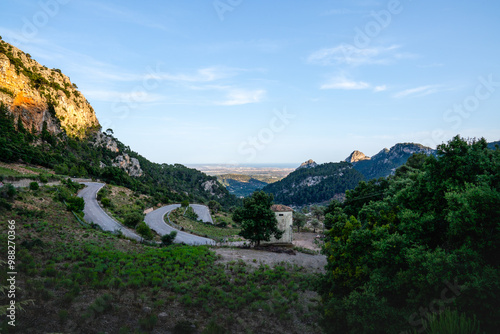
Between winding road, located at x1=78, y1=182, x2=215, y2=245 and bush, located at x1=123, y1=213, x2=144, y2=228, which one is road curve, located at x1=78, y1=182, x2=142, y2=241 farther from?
bush, located at x1=123, y1=213, x2=144, y2=228

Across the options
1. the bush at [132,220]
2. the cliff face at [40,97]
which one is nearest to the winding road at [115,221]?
the bush at [132,220]

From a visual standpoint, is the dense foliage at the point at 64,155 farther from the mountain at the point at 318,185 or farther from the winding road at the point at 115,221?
the mountain at the point at 318,185

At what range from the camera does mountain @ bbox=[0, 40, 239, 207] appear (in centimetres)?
5755

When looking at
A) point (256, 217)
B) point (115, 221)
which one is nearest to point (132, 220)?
point (115, 221)

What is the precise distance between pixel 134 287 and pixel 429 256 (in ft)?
51.3

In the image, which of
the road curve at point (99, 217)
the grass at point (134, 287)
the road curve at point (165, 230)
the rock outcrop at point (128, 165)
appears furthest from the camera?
the rock outcrop at point (128, 165)

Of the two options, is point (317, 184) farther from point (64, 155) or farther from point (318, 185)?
point (64, 155)

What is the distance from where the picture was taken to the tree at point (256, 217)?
31.7 metres

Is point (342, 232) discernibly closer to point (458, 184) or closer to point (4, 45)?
point (458, 184)

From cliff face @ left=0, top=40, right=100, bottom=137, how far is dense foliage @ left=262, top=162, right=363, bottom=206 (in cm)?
11423

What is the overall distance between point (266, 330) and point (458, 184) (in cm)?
1161

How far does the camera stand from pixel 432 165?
11945 millimetres

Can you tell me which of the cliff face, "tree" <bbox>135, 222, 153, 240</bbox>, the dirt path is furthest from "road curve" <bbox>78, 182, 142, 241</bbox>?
the cliff face

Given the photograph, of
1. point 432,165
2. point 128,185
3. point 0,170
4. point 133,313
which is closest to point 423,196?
point 432,165
